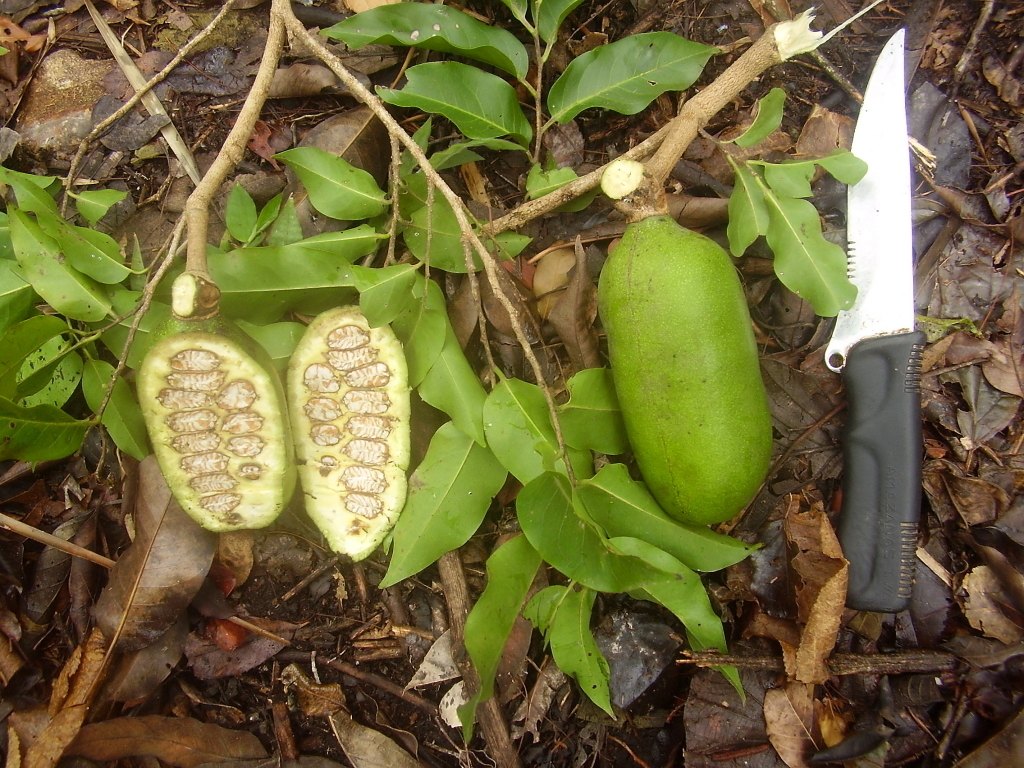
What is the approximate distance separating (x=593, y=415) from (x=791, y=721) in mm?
1054

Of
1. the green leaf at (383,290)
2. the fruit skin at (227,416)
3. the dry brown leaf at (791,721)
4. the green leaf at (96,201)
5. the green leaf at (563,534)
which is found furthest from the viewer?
the green leaf at (96,201)

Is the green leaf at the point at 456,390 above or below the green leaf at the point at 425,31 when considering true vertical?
below

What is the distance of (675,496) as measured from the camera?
176cm

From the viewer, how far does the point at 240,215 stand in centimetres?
197

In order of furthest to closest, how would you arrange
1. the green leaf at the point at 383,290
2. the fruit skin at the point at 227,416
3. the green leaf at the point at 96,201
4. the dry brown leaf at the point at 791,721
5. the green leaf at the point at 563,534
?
the green leaf at the point at 96,201 → the dry brown leaf at the point at 791,721 → the fruit skin at the point at 227,416 → the green leaf at the point at 383,290 → the green leaf at the point at 563,534

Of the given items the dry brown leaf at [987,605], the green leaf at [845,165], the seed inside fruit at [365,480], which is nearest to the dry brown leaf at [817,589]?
the dry brown leaf at [987,605]

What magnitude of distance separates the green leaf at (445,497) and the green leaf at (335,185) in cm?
68

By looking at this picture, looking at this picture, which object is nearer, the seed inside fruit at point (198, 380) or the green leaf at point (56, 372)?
the seed inside fruit at point (198, 380)

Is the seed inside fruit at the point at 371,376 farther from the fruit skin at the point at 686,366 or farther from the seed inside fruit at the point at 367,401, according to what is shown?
the fruit skin at the point at 686,366

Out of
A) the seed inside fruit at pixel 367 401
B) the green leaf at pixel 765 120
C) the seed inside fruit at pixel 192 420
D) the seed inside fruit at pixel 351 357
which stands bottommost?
the seed inside fruit at pixel 367 401

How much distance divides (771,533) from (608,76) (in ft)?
4.79

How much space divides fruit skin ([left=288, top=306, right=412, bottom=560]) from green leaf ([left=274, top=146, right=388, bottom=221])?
0.94 ft

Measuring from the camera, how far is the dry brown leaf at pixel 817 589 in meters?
1.85

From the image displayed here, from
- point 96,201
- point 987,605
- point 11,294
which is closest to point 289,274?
point 96,201
